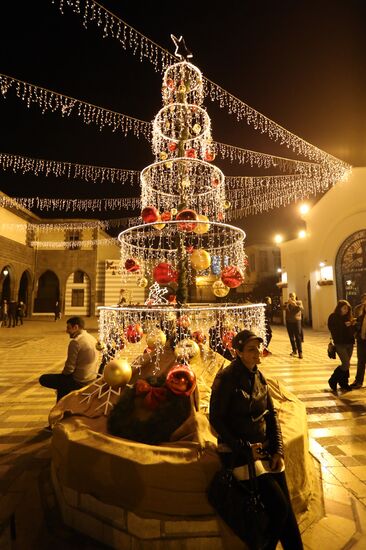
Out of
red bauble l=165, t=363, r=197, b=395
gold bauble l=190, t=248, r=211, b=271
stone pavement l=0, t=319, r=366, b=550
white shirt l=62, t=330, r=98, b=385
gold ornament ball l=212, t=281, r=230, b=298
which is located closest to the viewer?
stone pavement l=0, t=319, r=366, b=550

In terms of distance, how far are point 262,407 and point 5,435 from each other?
3969 millimetres

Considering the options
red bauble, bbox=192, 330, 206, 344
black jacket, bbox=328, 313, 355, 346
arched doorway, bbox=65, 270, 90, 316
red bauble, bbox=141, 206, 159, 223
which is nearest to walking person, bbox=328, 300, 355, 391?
black jacket, bbox=328, 313, 355, 346

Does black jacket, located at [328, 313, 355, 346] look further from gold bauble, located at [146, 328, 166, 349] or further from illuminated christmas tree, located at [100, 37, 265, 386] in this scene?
gold bauble, located at [146, 328, 166, 349]

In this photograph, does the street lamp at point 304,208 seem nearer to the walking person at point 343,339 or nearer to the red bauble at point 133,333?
the walking person at point 343,339

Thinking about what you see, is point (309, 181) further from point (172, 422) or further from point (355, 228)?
point (172, 422)

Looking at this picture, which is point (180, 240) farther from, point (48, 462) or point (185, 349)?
point (48, 462)

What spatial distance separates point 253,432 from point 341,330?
16.3 ft

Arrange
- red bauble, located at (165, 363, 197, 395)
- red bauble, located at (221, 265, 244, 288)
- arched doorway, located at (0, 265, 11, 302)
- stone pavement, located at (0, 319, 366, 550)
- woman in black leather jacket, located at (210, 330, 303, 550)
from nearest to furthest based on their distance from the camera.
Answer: woman in black leather jacket, located at (210, 330, 303, 550) → stone pavement, located at (0, 319, 366, 550) → red bauble, located at (165, 363, 197, 395) → red bauble, located at (221, 265, 244, 288) → arched doorway, located at (0, 265, 11, 302)

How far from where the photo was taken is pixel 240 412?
2191 mm

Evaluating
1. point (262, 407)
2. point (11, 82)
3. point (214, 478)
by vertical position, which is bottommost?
point (214, 478)

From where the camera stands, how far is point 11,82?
6.09 m

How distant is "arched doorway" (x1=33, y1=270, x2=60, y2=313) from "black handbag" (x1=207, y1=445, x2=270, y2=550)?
29.3m

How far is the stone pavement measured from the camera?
8.20 ft

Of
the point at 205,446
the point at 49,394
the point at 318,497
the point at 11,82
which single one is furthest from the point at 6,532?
the point at 11,82
